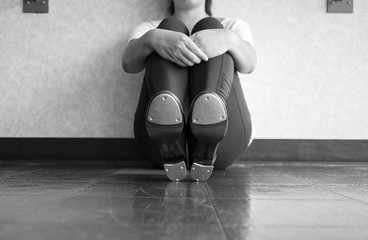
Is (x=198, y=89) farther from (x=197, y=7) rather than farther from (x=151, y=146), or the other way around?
(x=197, y=7)

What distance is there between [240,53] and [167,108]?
0.35 metres

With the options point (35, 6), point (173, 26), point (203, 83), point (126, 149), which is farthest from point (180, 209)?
point (35, 6)

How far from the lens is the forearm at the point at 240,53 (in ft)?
3.60

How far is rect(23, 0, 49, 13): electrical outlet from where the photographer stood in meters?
1.91

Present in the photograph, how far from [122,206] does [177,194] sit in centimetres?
18

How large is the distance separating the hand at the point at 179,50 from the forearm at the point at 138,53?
0.17 ft

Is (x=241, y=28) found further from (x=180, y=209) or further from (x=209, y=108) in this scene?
(x=180, y=209)

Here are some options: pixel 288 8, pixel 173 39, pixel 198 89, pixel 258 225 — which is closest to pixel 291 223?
pixel 258 225

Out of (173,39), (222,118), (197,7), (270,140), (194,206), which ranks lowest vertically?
(270,140)

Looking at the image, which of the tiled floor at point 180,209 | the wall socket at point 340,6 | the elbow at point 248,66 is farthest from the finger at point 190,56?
the wall socket at point 340,6

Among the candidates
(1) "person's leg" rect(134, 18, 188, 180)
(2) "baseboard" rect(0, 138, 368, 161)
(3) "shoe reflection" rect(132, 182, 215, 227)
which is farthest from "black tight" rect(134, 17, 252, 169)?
(2) "baseboard" rect(0, 138, 368, 161)

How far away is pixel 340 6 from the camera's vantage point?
1907 mm

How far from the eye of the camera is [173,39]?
1048mm

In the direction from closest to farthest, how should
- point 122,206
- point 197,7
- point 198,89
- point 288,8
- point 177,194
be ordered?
point 122,206, point 177,194, point 198,89, point 197,7, point 288,8
